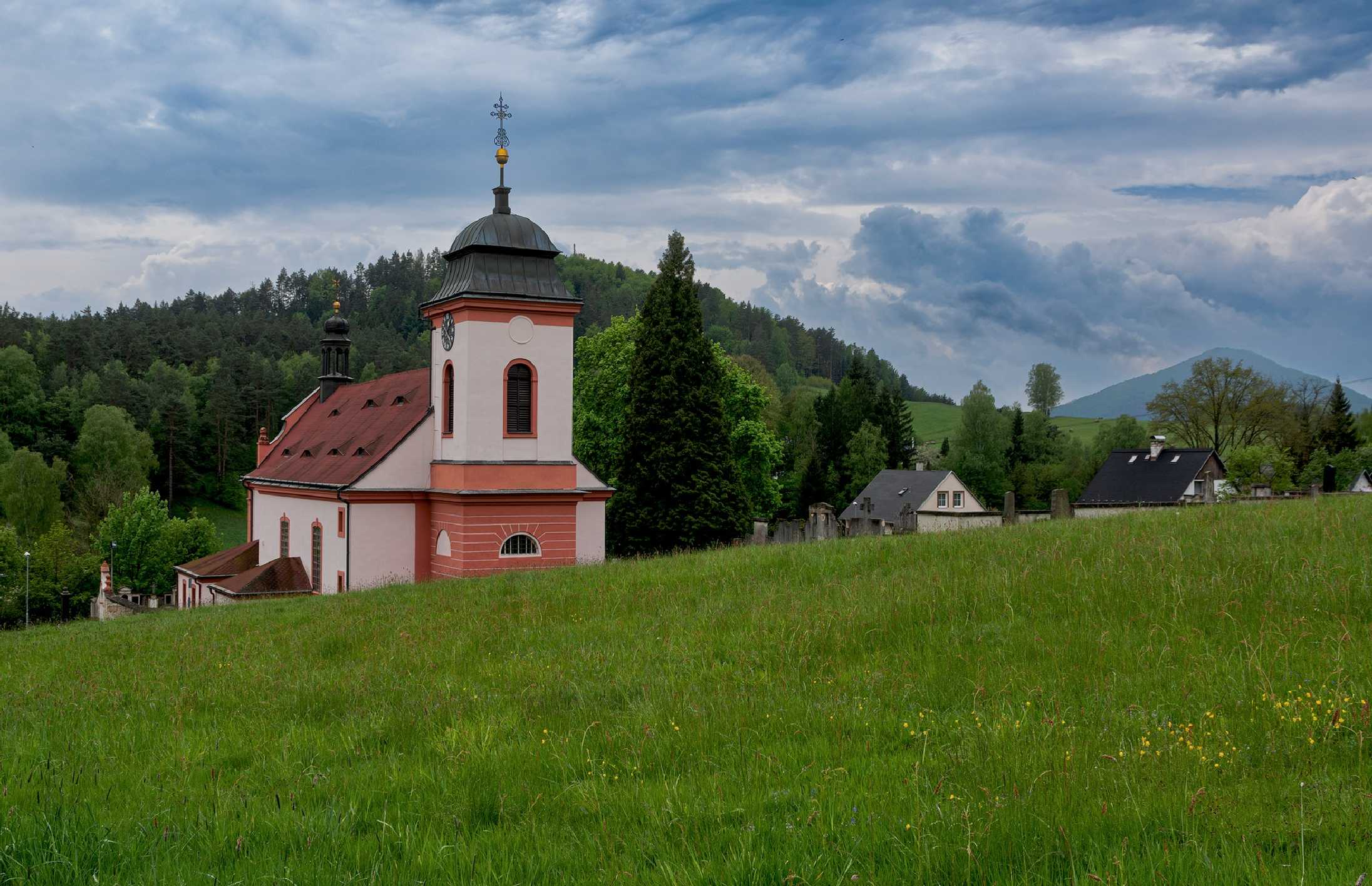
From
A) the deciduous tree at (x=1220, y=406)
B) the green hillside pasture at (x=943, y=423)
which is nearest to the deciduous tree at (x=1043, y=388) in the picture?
the green hillside pasture at (x=943, y=423)

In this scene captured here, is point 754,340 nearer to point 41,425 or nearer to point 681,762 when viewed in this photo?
point 41,425

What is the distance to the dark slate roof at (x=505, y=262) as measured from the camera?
93.2 ft

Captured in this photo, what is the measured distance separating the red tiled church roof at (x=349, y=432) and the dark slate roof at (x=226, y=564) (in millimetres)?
2928

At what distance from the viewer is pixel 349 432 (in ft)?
121

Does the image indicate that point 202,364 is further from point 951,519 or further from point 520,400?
point 951,519

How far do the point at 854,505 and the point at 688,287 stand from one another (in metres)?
22.9

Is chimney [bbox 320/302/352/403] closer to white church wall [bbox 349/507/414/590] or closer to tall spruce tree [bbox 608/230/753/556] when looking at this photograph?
tall spruce tree [bbox 608/230/753/556]

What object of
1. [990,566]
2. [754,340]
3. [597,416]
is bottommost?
[990,566]

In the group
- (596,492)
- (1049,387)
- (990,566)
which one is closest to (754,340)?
(1049,387)

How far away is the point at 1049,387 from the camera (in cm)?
13288

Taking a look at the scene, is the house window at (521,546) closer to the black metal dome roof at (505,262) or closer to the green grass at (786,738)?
the black metal dome roof at (505,262)

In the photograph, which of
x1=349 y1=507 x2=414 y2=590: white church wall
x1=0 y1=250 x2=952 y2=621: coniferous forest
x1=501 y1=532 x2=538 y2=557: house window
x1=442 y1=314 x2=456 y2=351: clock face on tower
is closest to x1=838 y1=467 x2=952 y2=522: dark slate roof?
x1=0 y1=250 x2=952 y2=621: coniferous forest

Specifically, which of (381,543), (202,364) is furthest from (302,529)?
(202,364)

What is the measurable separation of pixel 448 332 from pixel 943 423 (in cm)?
13922
